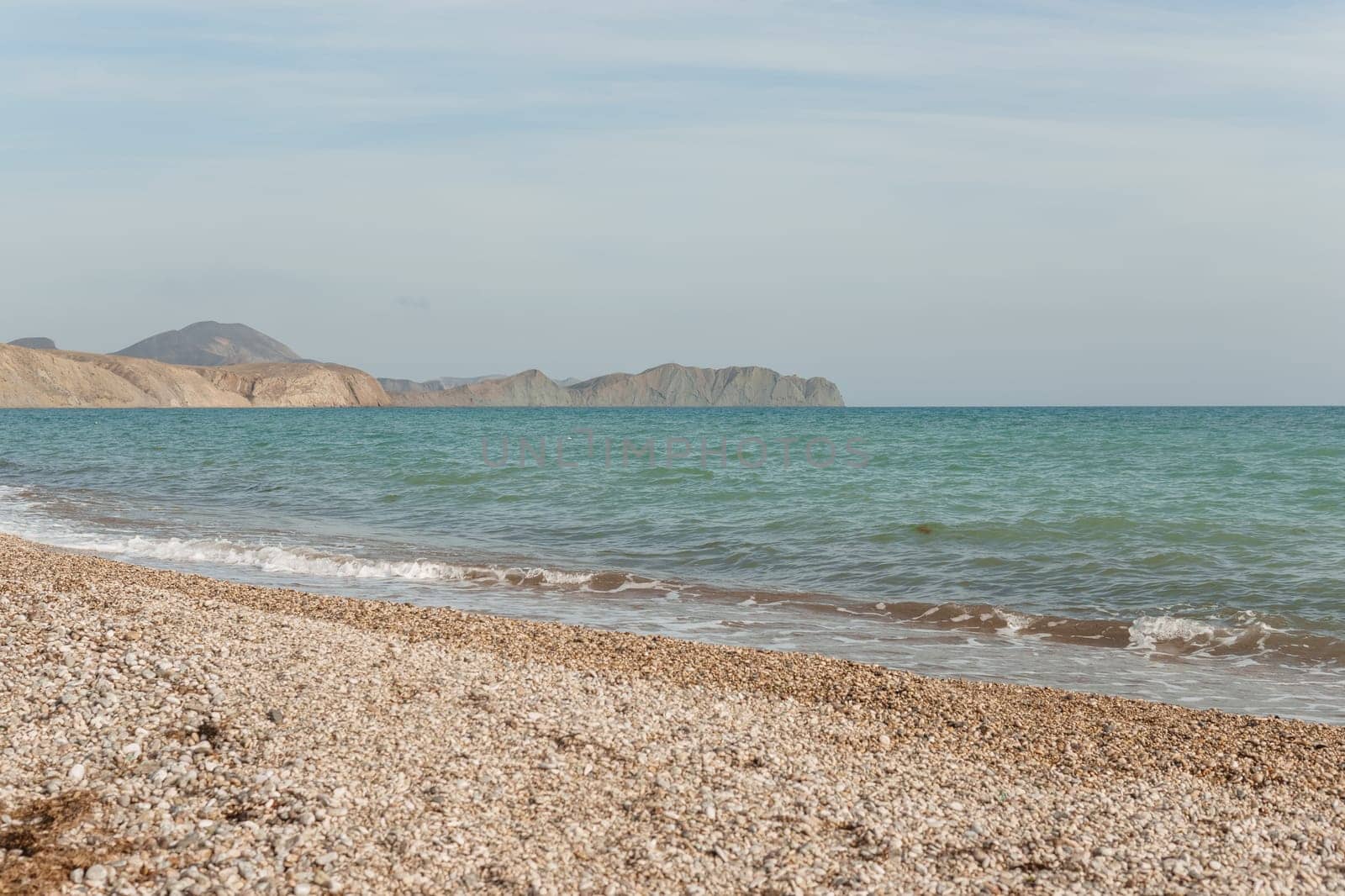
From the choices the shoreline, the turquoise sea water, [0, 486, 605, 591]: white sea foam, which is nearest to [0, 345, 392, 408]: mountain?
the turquoise sea water

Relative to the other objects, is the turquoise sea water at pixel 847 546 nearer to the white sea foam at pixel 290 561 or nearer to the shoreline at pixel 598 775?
the white sea foam at pixel 290 561

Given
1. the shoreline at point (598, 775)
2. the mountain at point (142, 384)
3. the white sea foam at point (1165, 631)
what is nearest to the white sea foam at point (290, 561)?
the shoreline at point (598, 775)

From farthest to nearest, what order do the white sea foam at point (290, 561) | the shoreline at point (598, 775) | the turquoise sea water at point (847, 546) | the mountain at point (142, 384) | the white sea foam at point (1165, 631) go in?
the mountain at point (142, 384) → the white sea foam at point (290, 561) → the white sea foam at point (1165, 631) → the turquoise sea water at point (847, 546) → the shoreline at point (598, 775)

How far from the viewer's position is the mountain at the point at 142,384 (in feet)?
474

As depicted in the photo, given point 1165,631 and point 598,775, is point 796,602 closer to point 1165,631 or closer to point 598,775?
point 1165,631

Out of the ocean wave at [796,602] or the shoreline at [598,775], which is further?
the ocean wave at [796,602]

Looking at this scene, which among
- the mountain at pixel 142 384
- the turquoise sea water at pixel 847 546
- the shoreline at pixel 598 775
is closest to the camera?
the shoreline at pixel 598 775

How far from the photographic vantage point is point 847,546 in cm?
1819

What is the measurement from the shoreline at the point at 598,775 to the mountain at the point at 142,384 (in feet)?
522

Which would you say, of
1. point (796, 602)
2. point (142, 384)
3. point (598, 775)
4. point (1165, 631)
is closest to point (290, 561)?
point (796, 602)

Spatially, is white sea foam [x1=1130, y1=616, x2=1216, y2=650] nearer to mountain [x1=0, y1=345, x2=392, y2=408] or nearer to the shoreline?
the shoreline

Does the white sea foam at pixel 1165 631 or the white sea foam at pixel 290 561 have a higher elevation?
the white sea foam at pixel 1165 631

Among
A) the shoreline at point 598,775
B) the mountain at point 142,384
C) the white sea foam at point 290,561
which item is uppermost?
the mountain at point 142,384

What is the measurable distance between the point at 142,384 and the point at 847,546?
555 ft
